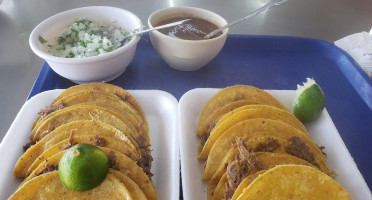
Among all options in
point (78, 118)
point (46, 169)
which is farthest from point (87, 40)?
point (46, 169)

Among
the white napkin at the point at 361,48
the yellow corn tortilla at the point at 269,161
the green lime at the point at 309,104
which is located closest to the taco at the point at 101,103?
the yellow corn tortilla at the point at 269,161

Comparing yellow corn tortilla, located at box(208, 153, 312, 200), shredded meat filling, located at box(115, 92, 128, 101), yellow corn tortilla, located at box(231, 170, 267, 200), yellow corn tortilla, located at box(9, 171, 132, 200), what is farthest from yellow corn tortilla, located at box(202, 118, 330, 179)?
shredded meat filling, located at box(115, 92, 128, 101)

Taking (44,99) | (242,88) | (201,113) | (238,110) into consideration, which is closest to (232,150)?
(238,110)

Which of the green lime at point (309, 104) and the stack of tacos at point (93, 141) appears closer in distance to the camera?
the stack of tacos at point (93, 141)

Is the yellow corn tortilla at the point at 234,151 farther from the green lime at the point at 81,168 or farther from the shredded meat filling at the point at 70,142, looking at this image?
the shredded meat filling at the point at 70,142

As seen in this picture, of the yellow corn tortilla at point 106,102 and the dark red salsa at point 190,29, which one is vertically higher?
the dark red salsa at point 190,29

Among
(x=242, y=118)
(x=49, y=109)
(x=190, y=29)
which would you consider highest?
(x=190, y=29)

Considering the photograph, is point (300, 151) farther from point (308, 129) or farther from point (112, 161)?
point (112, 161)
